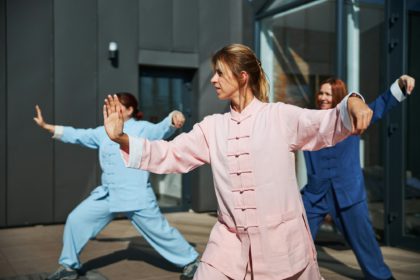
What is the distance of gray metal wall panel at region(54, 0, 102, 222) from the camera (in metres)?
7.48

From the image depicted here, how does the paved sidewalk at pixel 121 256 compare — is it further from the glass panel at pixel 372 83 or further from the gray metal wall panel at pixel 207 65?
the gray metal wall panel at pixel 207 65

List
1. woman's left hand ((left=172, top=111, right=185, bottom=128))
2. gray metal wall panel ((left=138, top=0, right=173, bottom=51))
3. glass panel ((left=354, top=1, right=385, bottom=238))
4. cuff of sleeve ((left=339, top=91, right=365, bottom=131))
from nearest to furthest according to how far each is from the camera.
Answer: cuff of sleeve ((left=339, top=91, right=365, bottom=131))
woman's left hand ((left=172, top=111, right=185, bottom=128))
glass panel ((left=354, top=1, right=385, bottom=238))
gray metal wall panel ((left=138, top=0, right=173, bottom=51))

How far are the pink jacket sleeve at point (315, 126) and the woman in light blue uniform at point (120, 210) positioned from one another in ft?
7.86

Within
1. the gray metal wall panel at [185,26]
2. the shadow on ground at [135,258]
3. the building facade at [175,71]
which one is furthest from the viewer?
the gray metal wall panel at [185,26]

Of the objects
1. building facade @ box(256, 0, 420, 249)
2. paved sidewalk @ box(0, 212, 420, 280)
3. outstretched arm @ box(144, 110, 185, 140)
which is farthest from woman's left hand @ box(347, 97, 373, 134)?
building facade @ box(256, 0, 420, 249)

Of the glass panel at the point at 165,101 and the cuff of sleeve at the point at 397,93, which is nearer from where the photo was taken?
the cuff of sleeve at the point at 397,93

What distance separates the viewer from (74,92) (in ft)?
24.8

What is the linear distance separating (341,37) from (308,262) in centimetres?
458

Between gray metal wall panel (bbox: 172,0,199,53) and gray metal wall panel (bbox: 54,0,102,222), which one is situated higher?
gray metal wall panel (bbox: 172,0,199,53)

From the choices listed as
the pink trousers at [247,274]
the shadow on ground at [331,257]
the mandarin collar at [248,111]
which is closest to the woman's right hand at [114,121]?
the mandarin collar at [248,111]

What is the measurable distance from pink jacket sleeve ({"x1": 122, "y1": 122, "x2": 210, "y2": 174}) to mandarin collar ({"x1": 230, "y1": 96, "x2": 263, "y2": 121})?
6.4 inches

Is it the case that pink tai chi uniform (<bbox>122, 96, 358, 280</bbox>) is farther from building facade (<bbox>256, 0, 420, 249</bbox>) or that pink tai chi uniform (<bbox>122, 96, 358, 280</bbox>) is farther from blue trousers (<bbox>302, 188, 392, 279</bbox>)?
building facade (<bbox>256, 0, 420, 249</bbox>)

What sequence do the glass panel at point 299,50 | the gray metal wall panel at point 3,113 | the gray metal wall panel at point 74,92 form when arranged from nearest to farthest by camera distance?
1. the glass panel at point 299,50
2. the gray metal wall panel at point 3,113
3. the gray metal wall panel at point 74,92

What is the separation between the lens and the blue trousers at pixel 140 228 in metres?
4.62
